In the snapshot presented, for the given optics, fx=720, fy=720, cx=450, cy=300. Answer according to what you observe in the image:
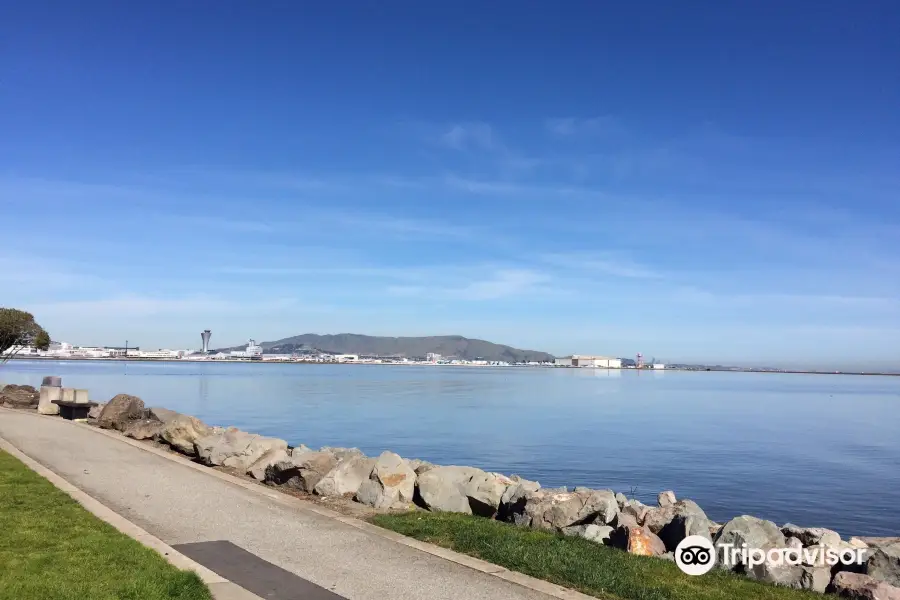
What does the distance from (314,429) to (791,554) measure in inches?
1095

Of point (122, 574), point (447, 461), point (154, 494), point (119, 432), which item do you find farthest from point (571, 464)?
point (122, 574)

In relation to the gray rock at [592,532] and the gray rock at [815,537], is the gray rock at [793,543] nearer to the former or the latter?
the gray rock at [815,537]

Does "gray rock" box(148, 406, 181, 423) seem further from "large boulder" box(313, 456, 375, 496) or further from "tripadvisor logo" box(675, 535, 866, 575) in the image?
"tripadvisor logo" box(675, 535, 866, 575)

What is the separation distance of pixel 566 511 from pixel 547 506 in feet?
1.01

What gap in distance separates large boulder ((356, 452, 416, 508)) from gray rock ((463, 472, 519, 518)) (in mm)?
1005

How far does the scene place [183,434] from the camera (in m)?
17.4

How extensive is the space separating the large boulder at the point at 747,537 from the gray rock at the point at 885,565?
1.06 m

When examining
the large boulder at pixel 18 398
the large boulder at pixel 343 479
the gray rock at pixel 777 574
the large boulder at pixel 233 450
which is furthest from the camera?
the large boulder at pixel 18 398

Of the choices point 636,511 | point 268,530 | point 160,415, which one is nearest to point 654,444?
point 160,415

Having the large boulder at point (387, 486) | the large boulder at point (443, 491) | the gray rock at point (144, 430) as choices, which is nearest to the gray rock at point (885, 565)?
the large boulder at point (443, 491)

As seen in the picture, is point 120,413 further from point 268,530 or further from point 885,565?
point 885,565

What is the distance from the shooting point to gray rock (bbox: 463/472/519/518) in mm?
12188

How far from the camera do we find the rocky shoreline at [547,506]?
8.83 meters

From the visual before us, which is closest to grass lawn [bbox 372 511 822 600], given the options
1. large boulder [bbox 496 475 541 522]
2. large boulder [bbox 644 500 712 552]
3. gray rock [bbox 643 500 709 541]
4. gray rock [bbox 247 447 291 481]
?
large boulder [bbox 644 500 712 552]
